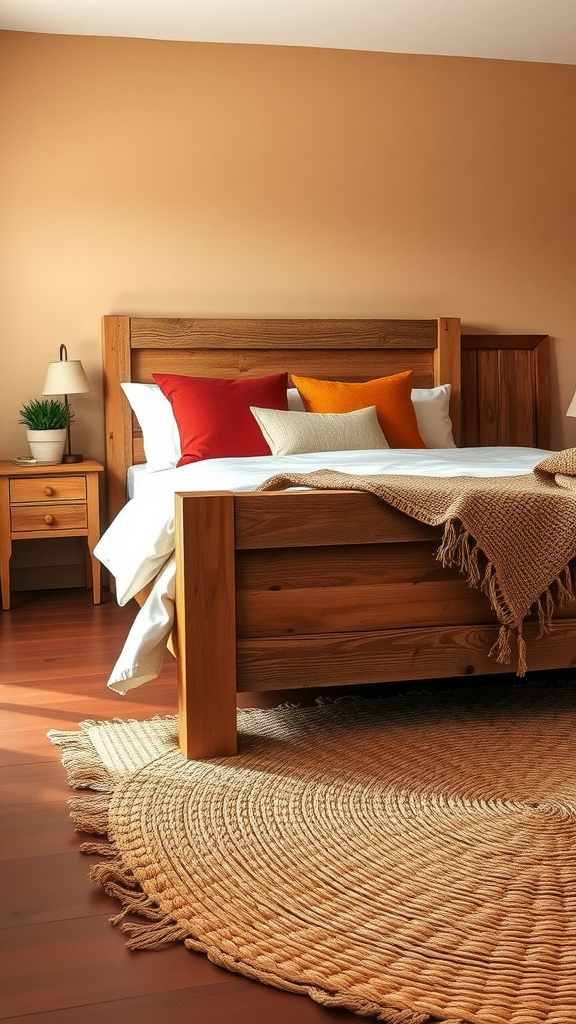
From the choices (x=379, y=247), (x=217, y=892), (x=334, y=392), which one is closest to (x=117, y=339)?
(x=334, y=392)

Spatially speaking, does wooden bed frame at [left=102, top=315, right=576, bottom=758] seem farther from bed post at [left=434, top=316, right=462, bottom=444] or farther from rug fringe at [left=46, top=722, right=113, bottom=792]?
bed post at [left=434, top=316, right=462, bottom=444]

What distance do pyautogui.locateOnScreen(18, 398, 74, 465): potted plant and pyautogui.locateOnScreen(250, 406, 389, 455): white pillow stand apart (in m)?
0.83

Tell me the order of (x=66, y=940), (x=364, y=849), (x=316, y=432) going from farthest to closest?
1. (x=316, y=432)
2. (x=364, y=849)
3. (x=66, y=940)

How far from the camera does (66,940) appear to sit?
59.0 inches

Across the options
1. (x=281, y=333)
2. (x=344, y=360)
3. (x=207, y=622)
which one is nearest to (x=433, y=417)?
(x=344, y=360)

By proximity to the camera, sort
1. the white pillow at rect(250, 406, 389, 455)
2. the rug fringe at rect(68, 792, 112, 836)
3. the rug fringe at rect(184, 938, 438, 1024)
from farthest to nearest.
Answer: the white pillow at rect(250, 406, 389, 455) < the rug fringe at rect(68, 792, 112, 836) < the rug fringe at rect(184, 938, 438, 1024)

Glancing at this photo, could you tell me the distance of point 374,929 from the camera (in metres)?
1.49

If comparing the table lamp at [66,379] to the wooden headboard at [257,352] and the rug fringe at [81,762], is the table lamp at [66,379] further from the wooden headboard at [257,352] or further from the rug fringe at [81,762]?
the rug fringe at [81,762]

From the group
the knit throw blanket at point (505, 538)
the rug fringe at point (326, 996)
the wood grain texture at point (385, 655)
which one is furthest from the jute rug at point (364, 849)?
the knit throw blanket at point (505, 538)

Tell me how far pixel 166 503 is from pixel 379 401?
1.69 meters

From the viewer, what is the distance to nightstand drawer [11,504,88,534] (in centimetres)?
385

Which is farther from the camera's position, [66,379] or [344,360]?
[344,360]

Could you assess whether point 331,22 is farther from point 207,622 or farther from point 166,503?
point 207,622

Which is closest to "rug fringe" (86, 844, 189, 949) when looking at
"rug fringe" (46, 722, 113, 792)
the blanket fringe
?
"rug fringe" (46, 722, 113, 792)
